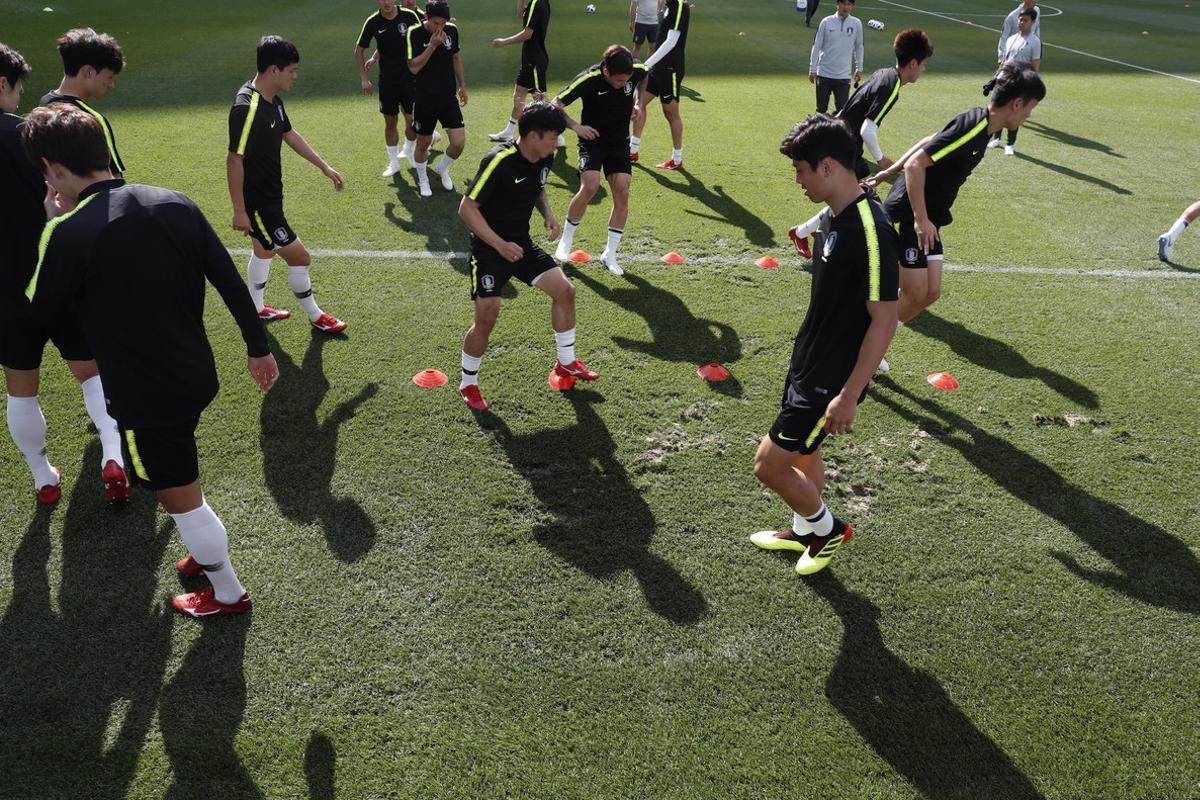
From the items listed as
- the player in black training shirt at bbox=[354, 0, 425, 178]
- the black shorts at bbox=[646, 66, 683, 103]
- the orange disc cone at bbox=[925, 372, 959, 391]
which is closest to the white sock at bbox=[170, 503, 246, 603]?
the orange disc cone at bbox=[925, 372, 959, 391]

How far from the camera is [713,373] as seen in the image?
596 centimetres

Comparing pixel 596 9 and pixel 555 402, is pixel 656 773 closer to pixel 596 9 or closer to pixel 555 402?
pixel 555 402

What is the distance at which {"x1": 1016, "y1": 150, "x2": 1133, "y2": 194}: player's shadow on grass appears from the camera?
408 inches

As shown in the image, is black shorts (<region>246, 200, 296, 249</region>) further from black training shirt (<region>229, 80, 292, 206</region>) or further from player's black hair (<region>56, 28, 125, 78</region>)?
player's black hair (<region>56, 28, 125, 78</region>)

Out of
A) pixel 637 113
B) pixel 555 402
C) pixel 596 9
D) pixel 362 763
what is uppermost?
pixel 596 9

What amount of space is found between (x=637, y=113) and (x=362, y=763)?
9273 mm

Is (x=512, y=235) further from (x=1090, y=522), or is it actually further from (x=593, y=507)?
(x=1090, y=522)

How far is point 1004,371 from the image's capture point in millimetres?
6191

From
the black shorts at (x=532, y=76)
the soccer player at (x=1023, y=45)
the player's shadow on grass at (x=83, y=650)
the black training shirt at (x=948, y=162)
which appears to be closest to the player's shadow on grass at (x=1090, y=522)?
the black training shirt at (x=948, y=162)

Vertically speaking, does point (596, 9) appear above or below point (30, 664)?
above

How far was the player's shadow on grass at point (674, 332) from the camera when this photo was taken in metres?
6.21

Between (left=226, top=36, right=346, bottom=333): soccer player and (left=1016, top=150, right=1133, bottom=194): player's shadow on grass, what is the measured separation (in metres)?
9.66

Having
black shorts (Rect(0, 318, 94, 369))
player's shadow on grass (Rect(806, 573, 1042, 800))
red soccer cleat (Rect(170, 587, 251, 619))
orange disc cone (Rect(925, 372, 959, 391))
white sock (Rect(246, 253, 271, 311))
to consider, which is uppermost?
black shorts (Rect(0, 318, 94, 369))

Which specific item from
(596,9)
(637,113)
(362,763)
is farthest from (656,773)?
(596,9)
